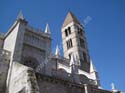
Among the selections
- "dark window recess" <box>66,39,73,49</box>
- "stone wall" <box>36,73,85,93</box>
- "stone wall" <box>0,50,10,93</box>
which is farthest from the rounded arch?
"dark window recess" <box>66,39,73,49</box>

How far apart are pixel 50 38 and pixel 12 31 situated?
500 cm

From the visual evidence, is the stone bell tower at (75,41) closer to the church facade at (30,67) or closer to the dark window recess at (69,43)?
the dark window recess at (69,43)

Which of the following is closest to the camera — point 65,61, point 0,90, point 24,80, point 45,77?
point 24,80

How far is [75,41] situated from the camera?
153 ft

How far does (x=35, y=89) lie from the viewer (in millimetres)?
13250

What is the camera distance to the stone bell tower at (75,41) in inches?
1719

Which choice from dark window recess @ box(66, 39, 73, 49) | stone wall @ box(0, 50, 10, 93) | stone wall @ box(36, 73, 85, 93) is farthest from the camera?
dark window recess @ box(66, 39, 73, 49)

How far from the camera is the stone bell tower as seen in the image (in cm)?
4366

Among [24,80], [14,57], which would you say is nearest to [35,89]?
[24,80]

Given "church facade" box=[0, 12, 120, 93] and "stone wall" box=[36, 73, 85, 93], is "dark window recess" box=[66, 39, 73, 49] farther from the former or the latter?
"stone wall" box=[36, 73, 85, 93]

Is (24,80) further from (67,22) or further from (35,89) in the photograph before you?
(67,22)

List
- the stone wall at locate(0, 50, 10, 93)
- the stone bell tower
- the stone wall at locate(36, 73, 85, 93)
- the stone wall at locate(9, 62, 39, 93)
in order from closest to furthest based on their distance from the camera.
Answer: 1. the stone wall at locate(9, 62, 39, 93)
2. the stone wall at locate(0, 50, 10, 93)
3. the stone wall at locate(36, 73, 85, 93)
4. the stone bell tower

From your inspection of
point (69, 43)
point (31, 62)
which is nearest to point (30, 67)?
point (31, 62)

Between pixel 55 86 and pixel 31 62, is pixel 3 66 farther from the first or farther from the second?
pixel 55 86
